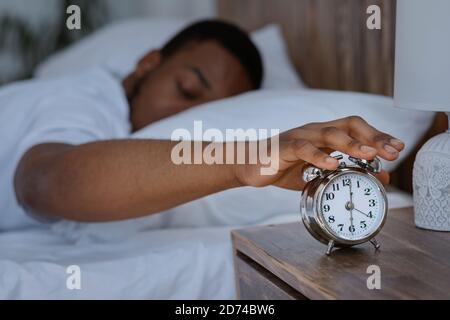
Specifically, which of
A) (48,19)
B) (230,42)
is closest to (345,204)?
(230,42)

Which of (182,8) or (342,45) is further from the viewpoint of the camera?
(182,8)

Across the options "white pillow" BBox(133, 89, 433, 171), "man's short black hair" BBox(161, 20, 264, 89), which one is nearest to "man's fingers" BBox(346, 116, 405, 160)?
"white pillow" BBox(133, 89, 433, 171)

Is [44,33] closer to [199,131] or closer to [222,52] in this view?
[222,52]

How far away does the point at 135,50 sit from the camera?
6.40 ft

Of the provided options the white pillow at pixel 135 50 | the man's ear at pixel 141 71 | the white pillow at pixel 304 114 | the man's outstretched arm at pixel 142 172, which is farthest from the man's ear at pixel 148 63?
the man's outstretched arm at pixel 142 172

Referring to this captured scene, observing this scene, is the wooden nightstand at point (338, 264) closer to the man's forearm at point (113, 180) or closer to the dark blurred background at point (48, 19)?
the man's forearm at point (113, 180)

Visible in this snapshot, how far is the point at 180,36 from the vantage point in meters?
1.72

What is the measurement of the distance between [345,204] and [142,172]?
33cm

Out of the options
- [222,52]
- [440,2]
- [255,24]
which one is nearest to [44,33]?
[255,24]

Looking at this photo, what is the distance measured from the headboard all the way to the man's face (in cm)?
22

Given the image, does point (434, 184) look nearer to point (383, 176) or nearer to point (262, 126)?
point (383, 176)

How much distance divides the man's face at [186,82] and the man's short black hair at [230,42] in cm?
2

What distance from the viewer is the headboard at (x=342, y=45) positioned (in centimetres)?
132

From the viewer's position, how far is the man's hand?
75 centimetres
